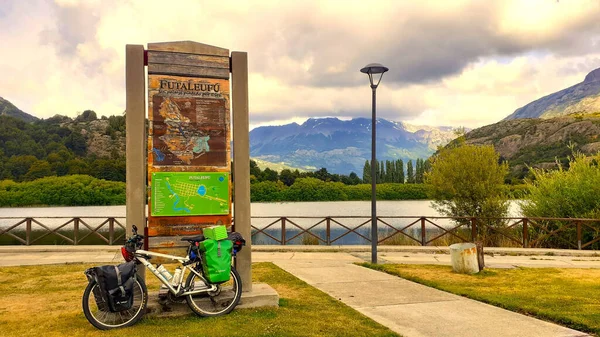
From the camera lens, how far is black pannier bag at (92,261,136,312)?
525 centimetres

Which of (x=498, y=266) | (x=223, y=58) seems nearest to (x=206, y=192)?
(x=223, y=58)

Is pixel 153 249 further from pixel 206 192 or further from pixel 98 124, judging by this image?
pixel 98 124

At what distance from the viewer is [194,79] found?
22.2ft

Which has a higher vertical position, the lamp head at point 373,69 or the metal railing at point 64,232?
the lamp head at point 373,69

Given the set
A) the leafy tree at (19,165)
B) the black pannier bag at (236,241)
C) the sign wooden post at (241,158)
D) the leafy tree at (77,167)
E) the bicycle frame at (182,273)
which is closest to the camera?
the bicycle frame at (182,273)

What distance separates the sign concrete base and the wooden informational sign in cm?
84

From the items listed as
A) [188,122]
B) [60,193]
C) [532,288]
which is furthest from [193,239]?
[60,193]

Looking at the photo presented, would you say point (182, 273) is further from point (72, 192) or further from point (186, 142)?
point (72, 192)

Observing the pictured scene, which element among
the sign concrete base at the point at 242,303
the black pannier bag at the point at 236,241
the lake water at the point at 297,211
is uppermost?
the black pannier bag at the point at 236,241

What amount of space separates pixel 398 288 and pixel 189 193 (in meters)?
4.41

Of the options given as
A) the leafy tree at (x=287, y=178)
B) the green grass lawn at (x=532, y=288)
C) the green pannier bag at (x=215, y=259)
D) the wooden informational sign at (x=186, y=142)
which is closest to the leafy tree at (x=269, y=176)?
the leafy tree at (x=287, y=178)

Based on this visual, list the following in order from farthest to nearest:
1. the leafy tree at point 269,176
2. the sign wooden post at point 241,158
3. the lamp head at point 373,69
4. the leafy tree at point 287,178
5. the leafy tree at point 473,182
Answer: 1. the leafy tree at point 269,176
2. the leafy tree at point 287,178
3. the leafy tree at point 473,182
4. the lamp head at point 373,69
5. the sign wooden post at point 241,158

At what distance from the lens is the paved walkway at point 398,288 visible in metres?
5.82

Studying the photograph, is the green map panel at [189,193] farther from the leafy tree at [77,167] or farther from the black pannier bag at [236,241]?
the leafy tree at [77,167]
